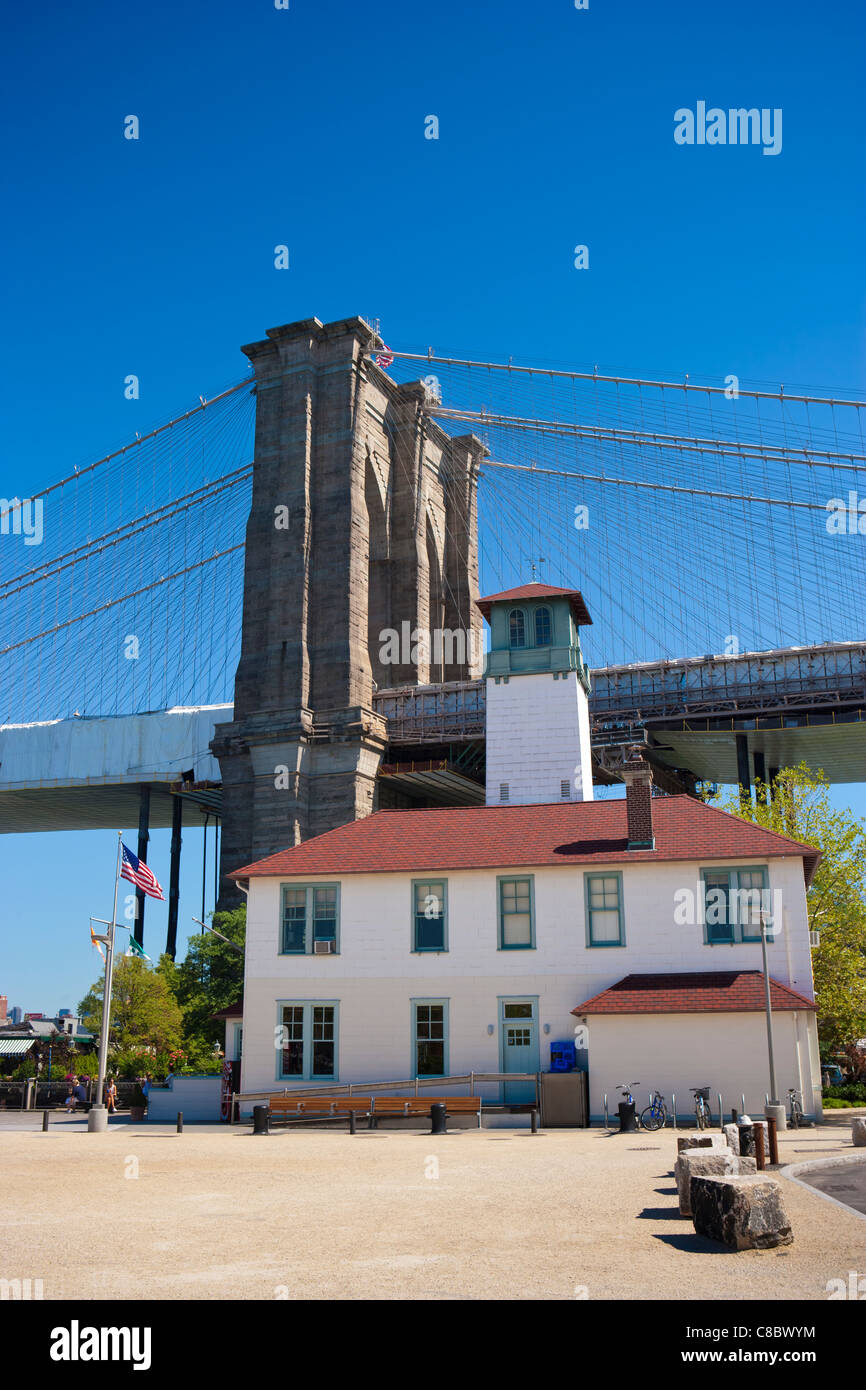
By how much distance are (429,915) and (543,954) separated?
3.39 meters

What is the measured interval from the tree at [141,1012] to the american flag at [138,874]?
59.8 feet

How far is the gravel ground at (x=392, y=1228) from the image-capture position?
380 inches

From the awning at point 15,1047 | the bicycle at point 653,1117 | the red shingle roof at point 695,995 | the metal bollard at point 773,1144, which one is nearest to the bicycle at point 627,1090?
the bicycle at point 653,1117

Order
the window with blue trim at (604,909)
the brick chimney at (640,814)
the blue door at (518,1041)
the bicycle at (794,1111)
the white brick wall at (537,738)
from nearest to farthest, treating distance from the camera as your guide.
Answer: the bicycle at (794,1111)
the blue door at (518,1041)
the window with blue trim at (604,909)
the brick chimney at (640,814)
the white brick wall at (537,738)

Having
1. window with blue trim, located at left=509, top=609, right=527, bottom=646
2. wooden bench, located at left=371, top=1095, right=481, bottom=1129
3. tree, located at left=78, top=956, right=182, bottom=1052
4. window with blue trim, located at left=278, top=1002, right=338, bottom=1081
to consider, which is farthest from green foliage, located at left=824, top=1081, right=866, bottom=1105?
tree, located at left=78, top=956, right=182, bottom=1052

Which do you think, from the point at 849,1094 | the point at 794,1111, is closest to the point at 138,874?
the point at 794,1111

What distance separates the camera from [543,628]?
53656 millimetres

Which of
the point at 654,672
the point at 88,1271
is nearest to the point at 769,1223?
the point at 88,1271

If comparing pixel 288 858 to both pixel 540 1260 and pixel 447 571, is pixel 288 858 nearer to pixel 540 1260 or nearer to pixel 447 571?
pixel 540 1260

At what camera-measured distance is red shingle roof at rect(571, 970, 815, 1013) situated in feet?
93.9

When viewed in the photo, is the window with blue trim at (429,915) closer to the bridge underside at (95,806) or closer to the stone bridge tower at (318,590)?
the stone bridge tower at (318,590)

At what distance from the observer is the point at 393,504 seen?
242 feet

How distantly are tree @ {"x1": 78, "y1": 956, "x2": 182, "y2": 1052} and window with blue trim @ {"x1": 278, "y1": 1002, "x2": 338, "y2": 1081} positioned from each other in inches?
920

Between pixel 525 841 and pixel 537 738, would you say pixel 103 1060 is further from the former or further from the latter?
pixel 537 738
